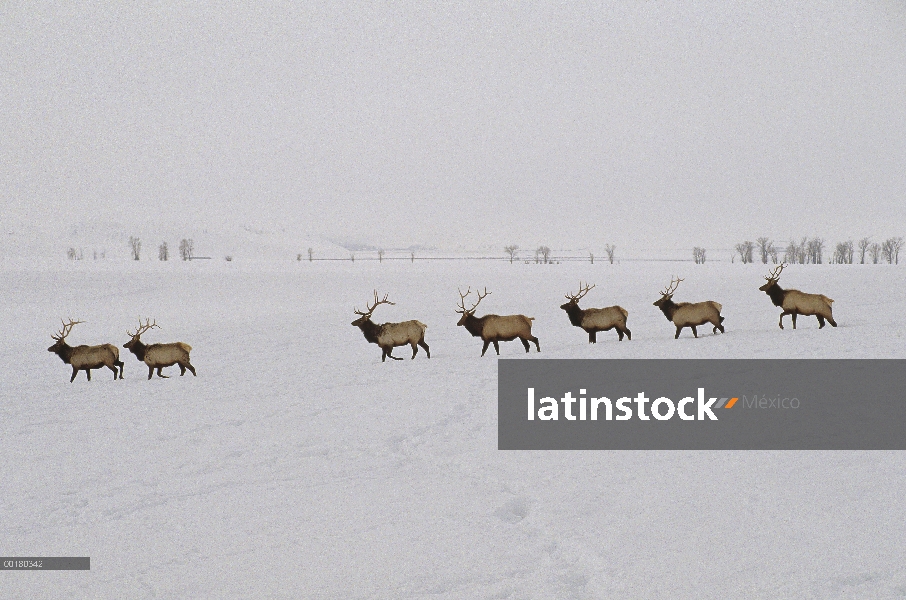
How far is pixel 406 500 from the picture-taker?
4.80 m

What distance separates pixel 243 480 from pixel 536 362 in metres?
6.62

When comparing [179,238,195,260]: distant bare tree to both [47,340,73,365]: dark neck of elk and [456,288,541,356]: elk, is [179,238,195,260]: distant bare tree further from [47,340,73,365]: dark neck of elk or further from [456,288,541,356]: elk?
[456,288,541,356]: elk

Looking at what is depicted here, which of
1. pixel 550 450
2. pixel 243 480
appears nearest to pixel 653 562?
pixel 550 450

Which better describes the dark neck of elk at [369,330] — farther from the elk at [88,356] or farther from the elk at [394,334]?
the elk at [88,356]

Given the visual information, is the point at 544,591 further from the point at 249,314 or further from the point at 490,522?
the point at 249,314

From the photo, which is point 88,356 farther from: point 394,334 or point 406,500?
point 406,500

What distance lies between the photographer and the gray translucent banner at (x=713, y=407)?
5531mm

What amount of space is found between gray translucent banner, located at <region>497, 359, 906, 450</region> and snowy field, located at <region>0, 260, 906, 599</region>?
0.39 metres

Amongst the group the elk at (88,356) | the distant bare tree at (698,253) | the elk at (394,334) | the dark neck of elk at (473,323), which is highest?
the distant bare tree at (698,253)

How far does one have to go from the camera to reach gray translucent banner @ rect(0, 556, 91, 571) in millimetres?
4011

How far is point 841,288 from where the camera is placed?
24.8m

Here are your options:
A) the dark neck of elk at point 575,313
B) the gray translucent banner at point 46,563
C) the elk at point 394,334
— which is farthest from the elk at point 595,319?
the gray translucent banner at point 46,563

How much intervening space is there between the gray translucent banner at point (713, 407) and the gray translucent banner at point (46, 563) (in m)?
3.92

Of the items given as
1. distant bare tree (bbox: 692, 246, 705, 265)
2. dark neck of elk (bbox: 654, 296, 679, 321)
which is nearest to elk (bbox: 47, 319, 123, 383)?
dark neck of elk (bbox: 654, 296, 679, 321)
